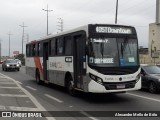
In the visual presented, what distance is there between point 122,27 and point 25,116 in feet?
19.0

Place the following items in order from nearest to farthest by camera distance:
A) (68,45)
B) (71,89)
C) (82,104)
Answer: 1. (82,104)
2. (71,89)
3. (68,45)

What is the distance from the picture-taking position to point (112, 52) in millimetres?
13867

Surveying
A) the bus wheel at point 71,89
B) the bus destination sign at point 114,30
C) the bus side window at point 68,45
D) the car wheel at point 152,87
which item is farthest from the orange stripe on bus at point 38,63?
the bus destination sign at point 114,30

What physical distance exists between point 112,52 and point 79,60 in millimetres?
1609

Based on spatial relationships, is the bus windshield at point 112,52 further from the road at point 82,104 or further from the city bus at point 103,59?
the road at point 82,104

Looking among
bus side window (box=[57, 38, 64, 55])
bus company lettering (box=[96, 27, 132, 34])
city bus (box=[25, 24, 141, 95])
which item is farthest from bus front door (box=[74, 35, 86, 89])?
bus side window (box=[57, 38, 64, 55])

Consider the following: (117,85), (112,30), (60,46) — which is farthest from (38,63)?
(117,85)

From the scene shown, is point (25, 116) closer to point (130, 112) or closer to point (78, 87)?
point (130, 112)

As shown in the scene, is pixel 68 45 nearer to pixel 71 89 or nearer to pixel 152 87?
pixel 71 89

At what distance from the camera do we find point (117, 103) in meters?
13.7

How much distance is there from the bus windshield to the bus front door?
2.00 ft

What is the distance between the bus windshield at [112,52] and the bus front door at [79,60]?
611mm

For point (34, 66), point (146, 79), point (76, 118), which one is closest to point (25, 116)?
point (76, 118)

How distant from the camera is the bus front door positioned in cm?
1430
